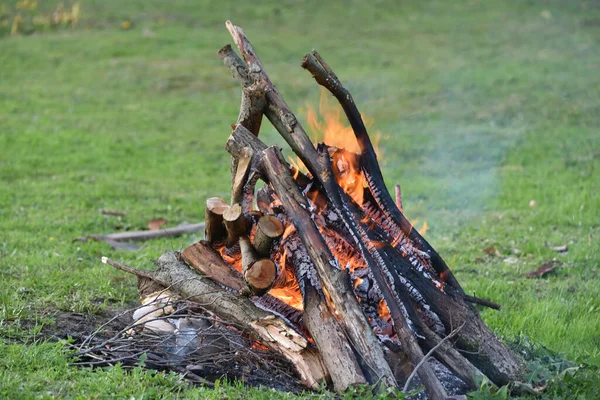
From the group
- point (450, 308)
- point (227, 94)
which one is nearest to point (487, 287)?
point (450, 308)

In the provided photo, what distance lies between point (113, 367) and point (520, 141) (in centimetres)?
992

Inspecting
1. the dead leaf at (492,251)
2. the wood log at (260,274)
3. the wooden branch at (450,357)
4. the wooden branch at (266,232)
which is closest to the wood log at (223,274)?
the wood log at (260,274)

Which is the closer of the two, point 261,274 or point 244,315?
point 261,274

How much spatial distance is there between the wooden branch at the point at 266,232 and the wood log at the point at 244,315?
0.37 meters

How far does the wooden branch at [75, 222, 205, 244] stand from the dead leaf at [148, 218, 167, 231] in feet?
0.81

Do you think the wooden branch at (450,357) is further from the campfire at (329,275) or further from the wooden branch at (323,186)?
the wooden branch at (323,186)

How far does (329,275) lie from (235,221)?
0.77 metres

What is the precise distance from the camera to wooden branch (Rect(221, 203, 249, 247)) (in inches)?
195

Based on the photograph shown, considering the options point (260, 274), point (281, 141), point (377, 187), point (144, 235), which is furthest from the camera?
point (281, 141)

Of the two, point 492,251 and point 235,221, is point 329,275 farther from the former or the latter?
point 492,251

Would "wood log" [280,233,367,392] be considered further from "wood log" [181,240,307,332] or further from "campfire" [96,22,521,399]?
"wood log" [181,240,307,332]

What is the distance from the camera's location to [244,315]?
4934 mm

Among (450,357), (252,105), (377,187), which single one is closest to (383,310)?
(450,357)

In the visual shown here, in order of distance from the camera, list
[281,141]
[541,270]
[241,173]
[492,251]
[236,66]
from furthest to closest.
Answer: [281,141] → [492,251] → [541,270] → [236,66] → [241,173]
